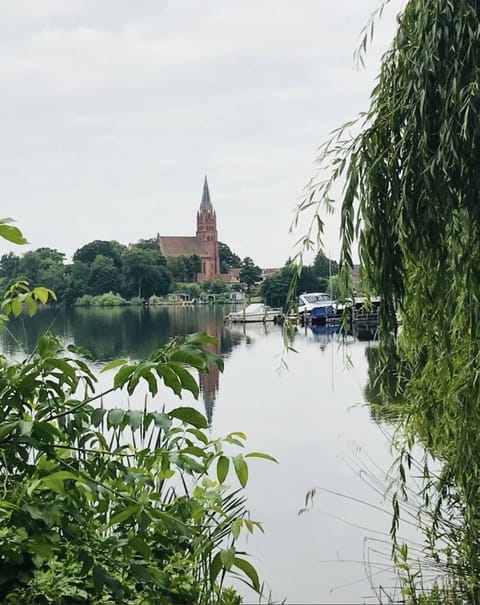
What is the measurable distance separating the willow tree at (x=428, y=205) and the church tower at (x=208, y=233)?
68045 mm

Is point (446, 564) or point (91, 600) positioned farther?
point (446, 564)

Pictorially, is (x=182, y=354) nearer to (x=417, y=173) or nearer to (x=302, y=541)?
(x=417, y=173)

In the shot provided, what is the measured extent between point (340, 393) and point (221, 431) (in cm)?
465

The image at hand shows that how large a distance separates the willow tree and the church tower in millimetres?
68045

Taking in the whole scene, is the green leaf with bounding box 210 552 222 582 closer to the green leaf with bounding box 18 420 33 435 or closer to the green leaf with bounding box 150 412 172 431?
the green leaf with bounding box 150 412 172 431

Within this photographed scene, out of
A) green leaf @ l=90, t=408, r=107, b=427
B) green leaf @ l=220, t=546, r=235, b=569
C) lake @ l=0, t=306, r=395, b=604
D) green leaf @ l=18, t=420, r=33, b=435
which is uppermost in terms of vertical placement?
green leaf @ l=18, t=420, r=33, b=435

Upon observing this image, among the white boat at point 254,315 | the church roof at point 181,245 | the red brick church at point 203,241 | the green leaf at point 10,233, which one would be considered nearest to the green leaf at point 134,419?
the green leaf at point 10,233

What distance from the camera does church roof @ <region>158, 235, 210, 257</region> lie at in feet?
254

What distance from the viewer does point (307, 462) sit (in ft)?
30.5

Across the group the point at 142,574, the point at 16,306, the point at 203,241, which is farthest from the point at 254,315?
the point at 142,574

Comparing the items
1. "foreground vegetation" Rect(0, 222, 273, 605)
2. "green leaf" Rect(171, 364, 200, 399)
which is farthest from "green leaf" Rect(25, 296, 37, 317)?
"green leaf" Rect(171, 364, 200, 399)

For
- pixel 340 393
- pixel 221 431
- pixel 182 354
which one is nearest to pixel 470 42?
pixel 182 354

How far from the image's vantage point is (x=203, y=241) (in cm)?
8050

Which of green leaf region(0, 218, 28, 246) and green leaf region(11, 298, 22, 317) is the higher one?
green leaf region(0, 218, 28, 246)
